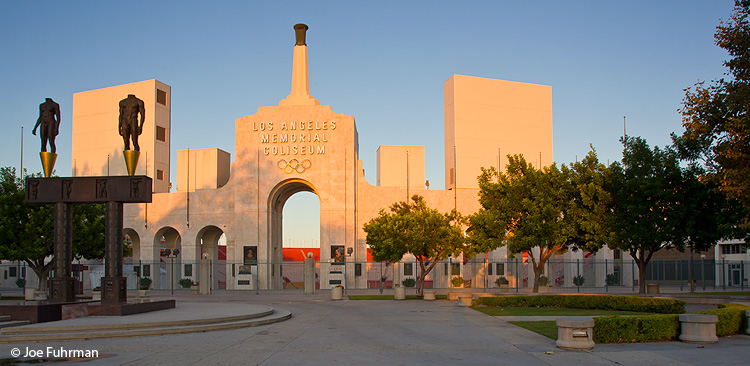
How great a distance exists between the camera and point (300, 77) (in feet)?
206

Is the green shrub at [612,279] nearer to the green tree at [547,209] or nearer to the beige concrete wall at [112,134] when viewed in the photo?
the green tree at [547,209]

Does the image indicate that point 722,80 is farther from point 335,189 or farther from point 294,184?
point 294,184

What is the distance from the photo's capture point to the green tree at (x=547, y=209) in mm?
37781

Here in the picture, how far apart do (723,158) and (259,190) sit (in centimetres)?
4173

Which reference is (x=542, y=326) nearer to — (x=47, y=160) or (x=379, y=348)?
(x=379, y=348)

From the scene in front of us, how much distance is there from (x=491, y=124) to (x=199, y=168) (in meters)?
34.4

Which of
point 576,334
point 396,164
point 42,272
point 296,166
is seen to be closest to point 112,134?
point 296,166

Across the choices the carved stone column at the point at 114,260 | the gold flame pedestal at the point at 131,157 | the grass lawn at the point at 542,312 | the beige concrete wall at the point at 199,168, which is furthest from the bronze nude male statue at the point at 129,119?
the beige concrete wall at the point at 199,168

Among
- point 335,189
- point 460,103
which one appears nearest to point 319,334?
point 335,189

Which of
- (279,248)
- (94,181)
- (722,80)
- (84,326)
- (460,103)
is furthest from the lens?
(460,103)

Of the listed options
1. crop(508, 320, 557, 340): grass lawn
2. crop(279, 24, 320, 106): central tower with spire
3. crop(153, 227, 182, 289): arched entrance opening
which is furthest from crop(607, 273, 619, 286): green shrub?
crop(508, 320, 557, 340): grass lawn

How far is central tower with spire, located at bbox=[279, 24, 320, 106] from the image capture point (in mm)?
62156

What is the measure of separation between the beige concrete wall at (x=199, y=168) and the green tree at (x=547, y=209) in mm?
42345

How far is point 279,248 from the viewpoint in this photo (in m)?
65.6
